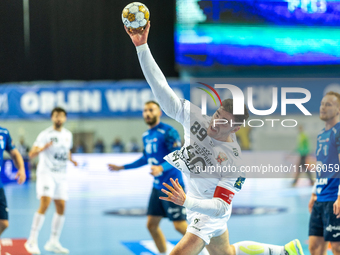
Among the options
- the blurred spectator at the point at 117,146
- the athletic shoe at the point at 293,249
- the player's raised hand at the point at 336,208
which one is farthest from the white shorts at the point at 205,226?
the blurred spectator at the point at 117,146

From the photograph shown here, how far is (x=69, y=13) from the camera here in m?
19.7

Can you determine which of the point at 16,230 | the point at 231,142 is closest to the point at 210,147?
the point at 231,142

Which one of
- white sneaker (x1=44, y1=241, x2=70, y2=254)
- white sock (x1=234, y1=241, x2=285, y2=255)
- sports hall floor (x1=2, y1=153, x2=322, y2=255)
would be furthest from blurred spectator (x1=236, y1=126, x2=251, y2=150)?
white sock (x1=234, y1=241, x2=285, y2=255)

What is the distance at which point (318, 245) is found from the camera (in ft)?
14.2

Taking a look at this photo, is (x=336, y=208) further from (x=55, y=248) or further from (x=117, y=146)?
(x=117, y=146)

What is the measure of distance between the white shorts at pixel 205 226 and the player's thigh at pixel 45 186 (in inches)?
143

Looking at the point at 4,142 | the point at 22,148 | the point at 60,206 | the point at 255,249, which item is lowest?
the point at 22,148

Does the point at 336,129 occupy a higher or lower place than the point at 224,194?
higher

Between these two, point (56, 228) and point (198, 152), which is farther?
point (56, 228)

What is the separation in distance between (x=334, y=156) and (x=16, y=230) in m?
6.03

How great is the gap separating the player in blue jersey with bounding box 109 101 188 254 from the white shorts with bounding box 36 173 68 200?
4.63 ft

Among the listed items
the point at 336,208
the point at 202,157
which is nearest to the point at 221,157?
the point at 202,157

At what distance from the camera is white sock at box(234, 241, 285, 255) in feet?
12.9

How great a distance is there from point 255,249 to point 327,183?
1071 millimetres
